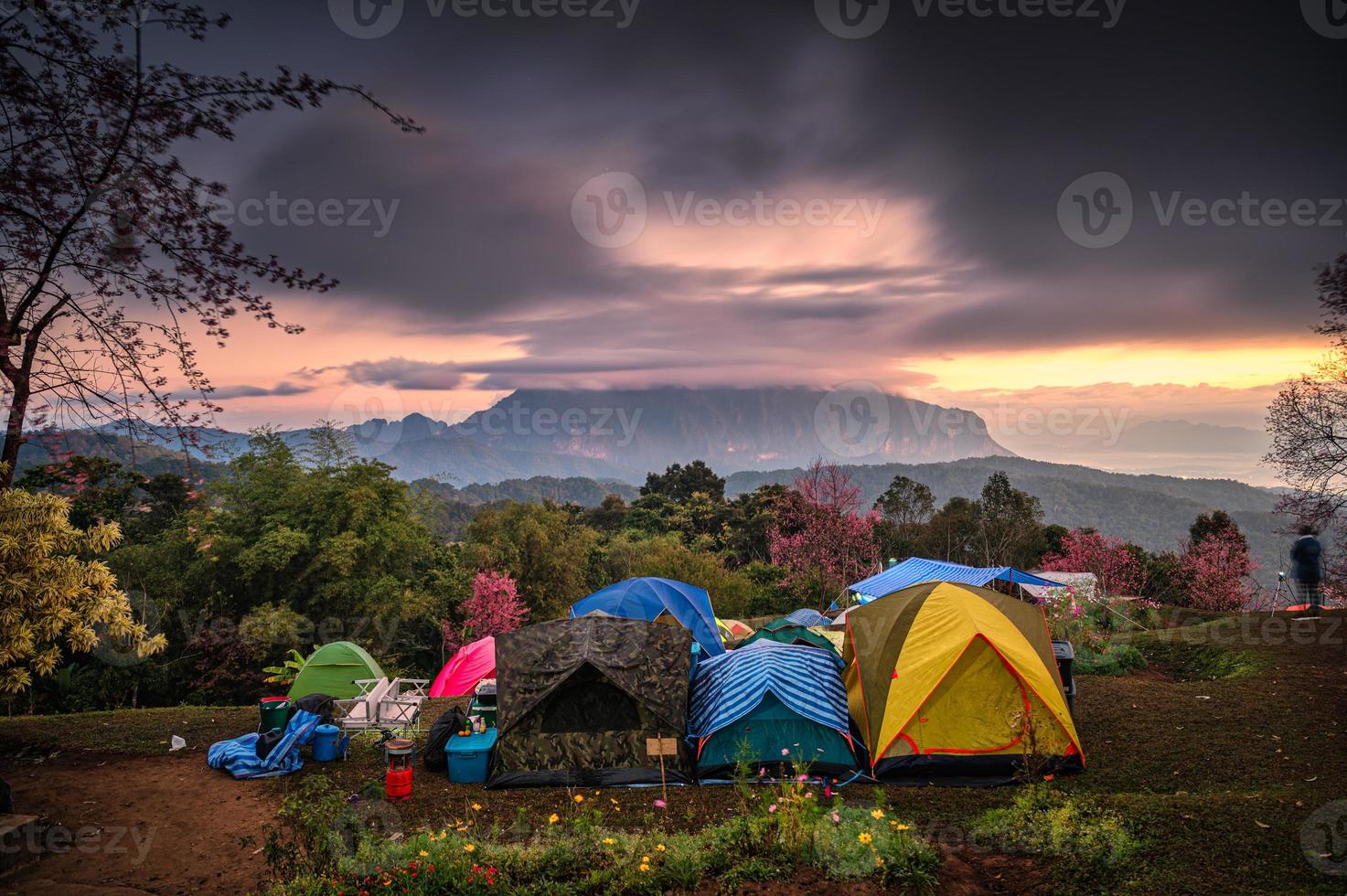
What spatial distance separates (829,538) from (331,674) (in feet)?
69.2

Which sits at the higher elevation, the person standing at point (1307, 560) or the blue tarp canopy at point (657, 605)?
the person standing at point (1307, 560)

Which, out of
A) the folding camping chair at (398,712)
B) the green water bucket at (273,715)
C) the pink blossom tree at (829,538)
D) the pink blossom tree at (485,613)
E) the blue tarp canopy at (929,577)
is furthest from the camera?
the pink blossom tree at (829,538)

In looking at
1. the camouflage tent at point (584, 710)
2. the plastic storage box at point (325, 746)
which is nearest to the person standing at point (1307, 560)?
the camouflage tent at point (584, 710)

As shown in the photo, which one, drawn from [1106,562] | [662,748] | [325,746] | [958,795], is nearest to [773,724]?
[662,748]

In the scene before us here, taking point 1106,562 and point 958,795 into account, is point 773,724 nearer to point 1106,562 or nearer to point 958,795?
point 958,795

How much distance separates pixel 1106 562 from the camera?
30781 millimetres

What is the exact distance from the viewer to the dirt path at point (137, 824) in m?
5.75

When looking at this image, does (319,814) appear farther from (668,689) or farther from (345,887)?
(668,689)

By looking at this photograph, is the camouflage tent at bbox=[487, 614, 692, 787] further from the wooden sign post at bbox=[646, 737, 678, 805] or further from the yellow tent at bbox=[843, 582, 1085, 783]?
the yellow tent at bbox=[843, 582, 1085, 783]

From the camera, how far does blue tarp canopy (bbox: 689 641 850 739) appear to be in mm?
Answer: 8336

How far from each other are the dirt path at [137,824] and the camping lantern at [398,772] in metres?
1.15

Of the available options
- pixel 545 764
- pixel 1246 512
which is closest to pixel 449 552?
pixel 545 764

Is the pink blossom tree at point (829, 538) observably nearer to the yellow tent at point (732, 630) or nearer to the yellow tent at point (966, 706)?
the yellow tent at point (732, 630)

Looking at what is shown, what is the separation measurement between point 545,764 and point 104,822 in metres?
4.39
